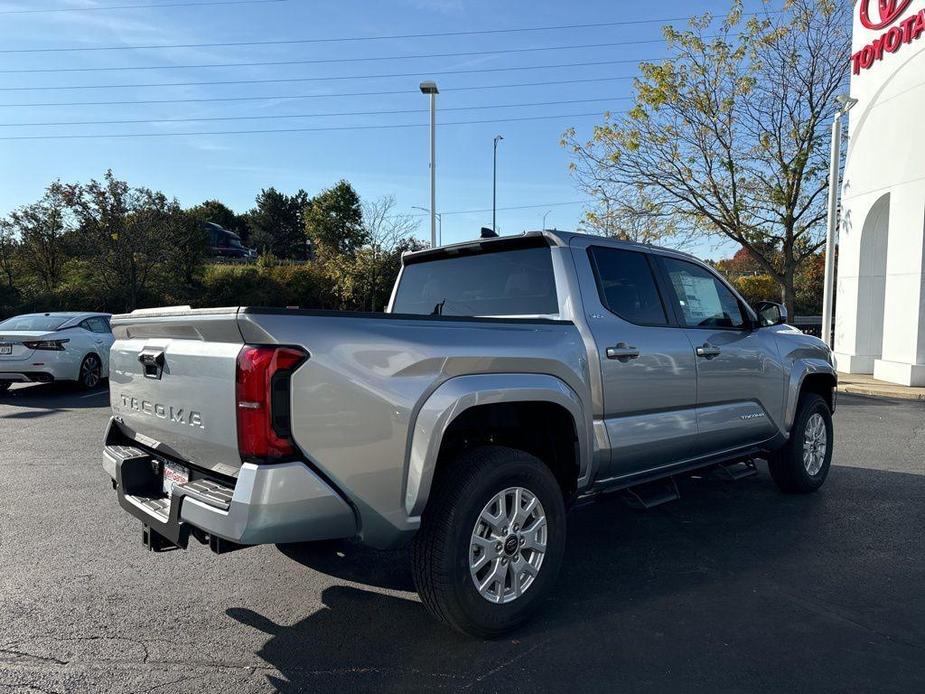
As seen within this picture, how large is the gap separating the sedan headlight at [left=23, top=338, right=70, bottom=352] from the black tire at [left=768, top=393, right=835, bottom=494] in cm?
1094

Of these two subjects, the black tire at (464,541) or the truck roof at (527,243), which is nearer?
the black tire at (464,541)

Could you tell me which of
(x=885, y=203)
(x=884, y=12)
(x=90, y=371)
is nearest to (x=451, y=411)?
(x=90, y=371)

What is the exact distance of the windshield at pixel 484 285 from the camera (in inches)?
159

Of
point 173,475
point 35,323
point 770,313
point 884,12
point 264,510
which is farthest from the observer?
point 884,12

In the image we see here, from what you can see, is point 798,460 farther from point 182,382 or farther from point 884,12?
point 884,12

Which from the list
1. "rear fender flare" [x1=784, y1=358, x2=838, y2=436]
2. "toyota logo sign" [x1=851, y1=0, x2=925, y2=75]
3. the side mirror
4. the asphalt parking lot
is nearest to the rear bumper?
the asphalt parking lot

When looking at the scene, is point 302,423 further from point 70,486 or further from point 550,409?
point 70,486

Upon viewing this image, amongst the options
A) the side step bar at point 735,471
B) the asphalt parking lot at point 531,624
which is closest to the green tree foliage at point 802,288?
the side step bar at point 735,471

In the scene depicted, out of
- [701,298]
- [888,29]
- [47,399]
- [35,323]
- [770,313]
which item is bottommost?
[47,399]

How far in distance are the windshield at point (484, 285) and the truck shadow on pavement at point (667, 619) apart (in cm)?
161

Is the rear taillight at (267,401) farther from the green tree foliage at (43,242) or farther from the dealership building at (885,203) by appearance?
the green tree foliage at (43,242)

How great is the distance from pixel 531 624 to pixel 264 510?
1.55 metres

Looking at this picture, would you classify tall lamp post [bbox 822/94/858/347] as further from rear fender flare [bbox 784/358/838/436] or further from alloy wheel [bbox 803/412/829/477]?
rear fender flare [bbox 784/358/838/436]

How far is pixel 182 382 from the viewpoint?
2.99m
